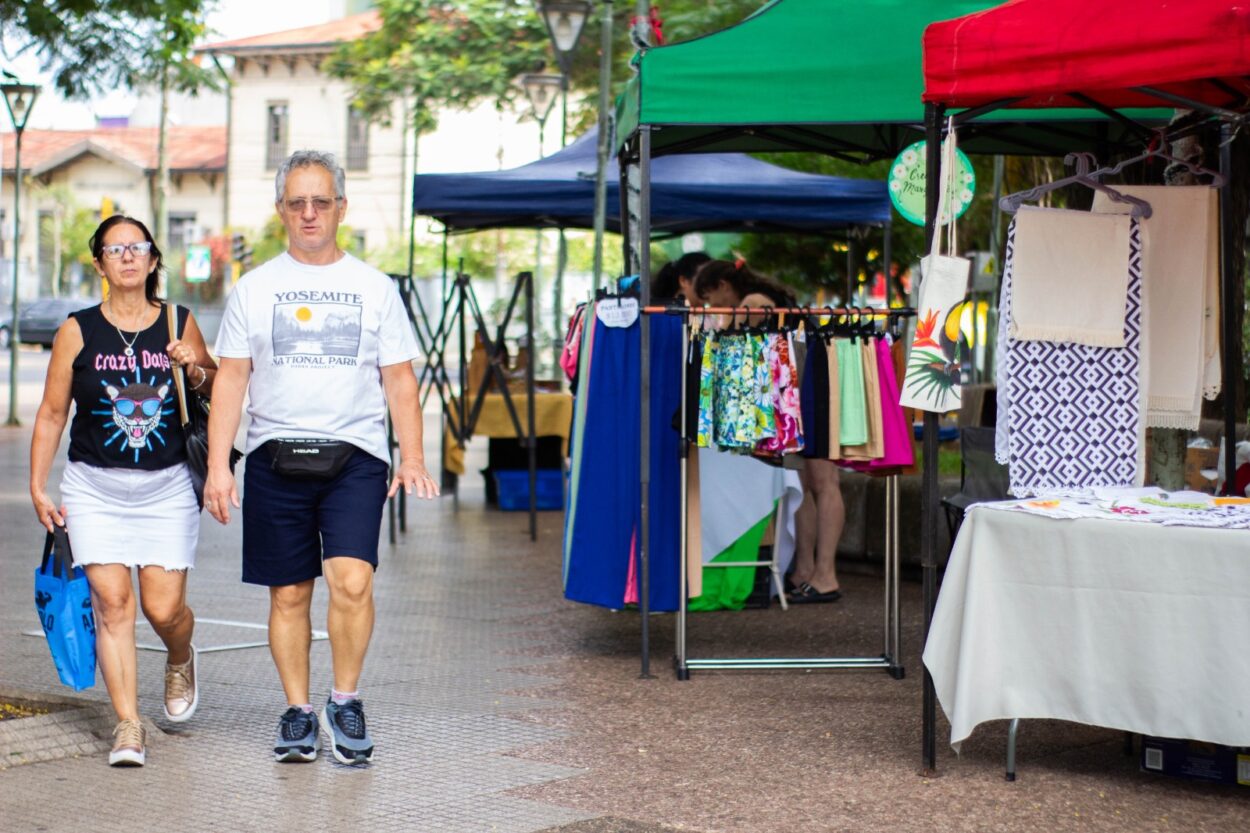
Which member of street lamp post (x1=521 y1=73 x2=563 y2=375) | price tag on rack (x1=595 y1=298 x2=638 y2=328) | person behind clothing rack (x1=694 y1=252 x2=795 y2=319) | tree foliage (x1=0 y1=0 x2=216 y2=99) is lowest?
price tag on rack (x1=595 y1=298 x2=638 y2=328)

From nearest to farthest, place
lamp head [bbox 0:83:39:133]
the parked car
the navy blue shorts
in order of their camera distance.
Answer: the navy blue shorts
lamp head [bbox 0:83:39:133]
the parked car

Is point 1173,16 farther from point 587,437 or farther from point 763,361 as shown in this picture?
point 587,437

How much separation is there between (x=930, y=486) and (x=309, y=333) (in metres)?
2.08

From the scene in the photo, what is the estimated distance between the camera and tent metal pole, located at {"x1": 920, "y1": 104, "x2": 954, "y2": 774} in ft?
18.1

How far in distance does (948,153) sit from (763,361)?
1579 millimetres

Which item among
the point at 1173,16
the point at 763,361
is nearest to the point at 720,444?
the point at 763,361

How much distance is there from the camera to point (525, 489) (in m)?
14.5

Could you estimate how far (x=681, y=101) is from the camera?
6945 millimetres

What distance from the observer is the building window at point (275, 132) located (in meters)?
59.6

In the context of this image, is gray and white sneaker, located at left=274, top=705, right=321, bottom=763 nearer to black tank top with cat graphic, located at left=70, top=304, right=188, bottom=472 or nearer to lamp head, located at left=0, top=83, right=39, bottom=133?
black tank top with cat graphic, located at left=70, top=304, right=188, bottom=472

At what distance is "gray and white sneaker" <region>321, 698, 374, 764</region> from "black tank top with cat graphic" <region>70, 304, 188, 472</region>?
990mm

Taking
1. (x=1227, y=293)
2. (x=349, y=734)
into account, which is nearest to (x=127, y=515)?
(x=349, y=734)

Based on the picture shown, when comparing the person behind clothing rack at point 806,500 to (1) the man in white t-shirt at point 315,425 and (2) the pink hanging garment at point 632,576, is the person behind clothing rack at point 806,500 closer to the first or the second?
(2) the pink hanging garment at point 632,576

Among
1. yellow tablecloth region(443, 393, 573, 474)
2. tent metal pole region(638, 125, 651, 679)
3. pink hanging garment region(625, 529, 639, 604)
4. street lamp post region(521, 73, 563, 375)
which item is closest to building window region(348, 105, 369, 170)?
street lamp post region(521, 73, 563, 375)
